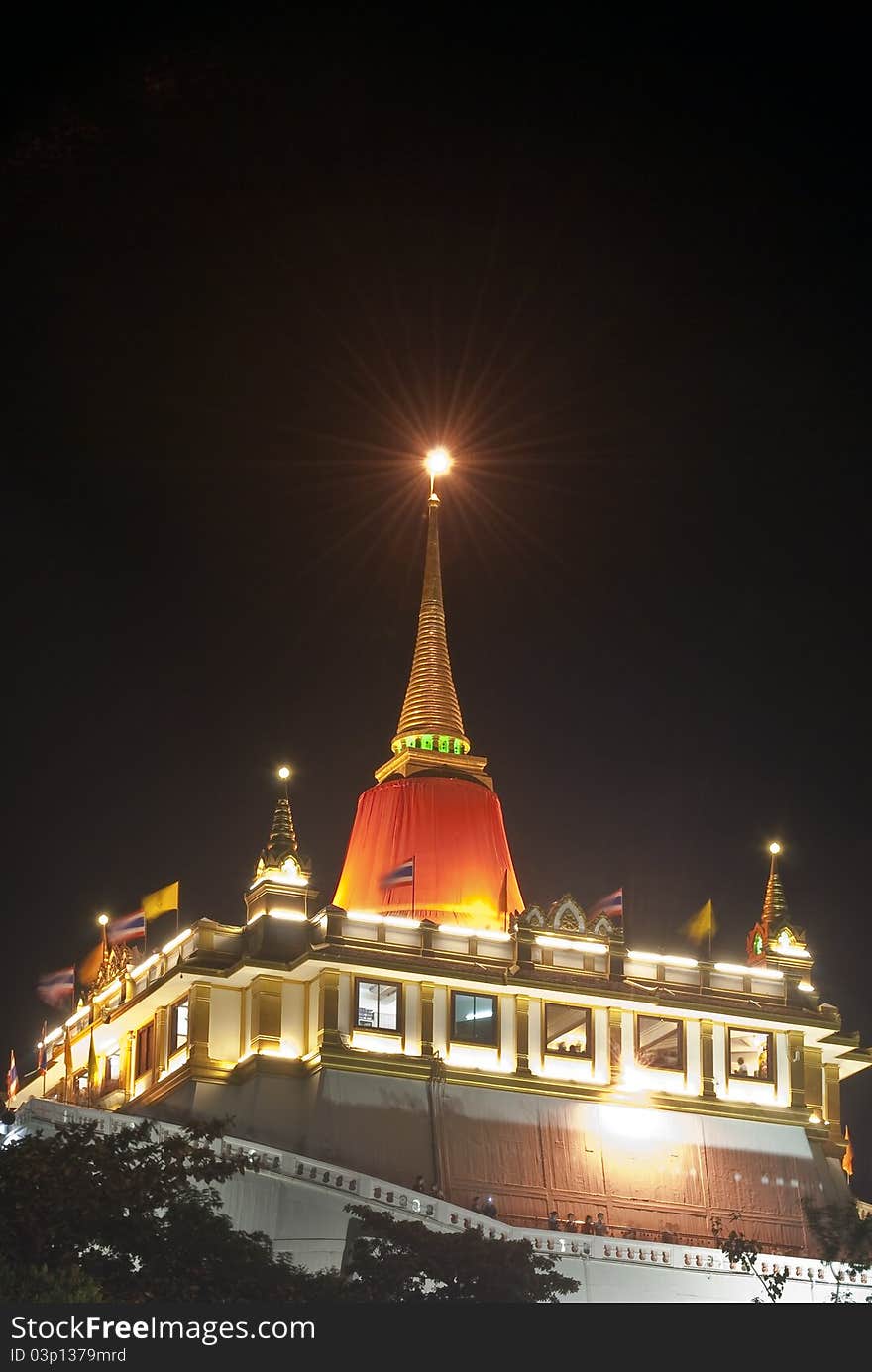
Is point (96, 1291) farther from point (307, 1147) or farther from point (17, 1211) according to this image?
point (307, 1147)

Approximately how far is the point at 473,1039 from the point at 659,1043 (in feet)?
25.2

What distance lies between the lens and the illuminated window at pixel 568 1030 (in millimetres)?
77938

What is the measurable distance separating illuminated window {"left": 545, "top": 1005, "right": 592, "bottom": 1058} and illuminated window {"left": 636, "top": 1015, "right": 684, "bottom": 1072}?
5.82 ft

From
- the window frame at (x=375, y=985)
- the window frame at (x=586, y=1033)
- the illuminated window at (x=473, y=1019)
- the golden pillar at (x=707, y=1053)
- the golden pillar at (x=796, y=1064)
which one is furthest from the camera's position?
the golden pillar at (x=796, y=1064)

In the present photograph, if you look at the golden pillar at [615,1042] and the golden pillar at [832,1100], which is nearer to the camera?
the golden pillar at [615,1042]

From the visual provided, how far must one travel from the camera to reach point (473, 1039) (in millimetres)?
76000

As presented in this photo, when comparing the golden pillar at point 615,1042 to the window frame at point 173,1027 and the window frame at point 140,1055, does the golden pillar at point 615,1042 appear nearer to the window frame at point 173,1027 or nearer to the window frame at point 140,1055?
the window frame at point 173,1027

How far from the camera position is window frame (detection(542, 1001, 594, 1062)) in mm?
77188

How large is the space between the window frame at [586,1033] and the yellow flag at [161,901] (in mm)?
12769

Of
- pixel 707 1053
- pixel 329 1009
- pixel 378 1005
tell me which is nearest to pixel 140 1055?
pixel 329 1009

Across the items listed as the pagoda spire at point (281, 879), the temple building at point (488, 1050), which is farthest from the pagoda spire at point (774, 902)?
the pagoda spire at point (281, 879)

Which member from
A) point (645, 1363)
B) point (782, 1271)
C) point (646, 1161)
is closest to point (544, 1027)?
point (646, 1161)

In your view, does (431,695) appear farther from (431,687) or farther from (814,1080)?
(814,1080)

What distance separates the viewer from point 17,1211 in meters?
53.9
